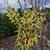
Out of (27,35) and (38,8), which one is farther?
(38,8)

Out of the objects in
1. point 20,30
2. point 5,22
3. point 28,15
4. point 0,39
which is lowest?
point 0,39

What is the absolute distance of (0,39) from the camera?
5.25m

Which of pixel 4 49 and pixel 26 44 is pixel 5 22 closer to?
pixel 4 49

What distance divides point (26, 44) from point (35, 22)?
0.92 feet

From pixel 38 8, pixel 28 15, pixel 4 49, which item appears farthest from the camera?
pixel 4 49

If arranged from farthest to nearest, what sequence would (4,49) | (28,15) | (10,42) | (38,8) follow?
(10,42) < (4,49) < (38,8) < (28,15)

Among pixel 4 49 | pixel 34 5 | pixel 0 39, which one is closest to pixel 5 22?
pixel 0 39

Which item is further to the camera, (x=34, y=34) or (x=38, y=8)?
(x=38, y=8)

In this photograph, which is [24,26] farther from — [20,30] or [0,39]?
[0,39]

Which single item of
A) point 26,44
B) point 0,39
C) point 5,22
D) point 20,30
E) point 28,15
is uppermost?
point 28,15

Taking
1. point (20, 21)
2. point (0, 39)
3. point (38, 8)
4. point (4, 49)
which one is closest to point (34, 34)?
point (20, 21)

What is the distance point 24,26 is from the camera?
208 centimetres

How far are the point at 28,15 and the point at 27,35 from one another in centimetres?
23

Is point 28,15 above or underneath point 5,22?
above
